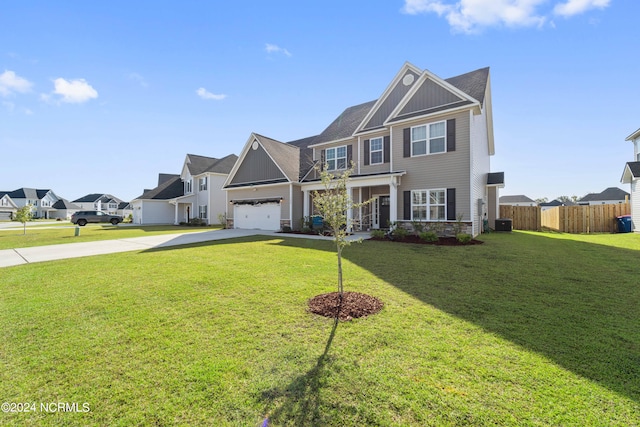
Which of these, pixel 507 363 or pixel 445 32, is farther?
pixel 445 32

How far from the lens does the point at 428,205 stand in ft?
42.5

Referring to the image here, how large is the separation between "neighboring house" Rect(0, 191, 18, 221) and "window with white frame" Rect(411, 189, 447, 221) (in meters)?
72.5

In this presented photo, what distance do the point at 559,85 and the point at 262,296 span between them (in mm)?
15302

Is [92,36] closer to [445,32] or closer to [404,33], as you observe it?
[404,33]

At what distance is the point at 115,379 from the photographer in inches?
97.8

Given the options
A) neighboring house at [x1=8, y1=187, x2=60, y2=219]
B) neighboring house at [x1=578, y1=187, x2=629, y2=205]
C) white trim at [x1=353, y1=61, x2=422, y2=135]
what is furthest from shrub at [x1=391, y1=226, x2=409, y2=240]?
neighboring house at [x1=8, y1=187, x2=60, y2=219]

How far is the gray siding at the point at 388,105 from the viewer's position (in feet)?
49.7

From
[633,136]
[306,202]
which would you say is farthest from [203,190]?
[633,136]

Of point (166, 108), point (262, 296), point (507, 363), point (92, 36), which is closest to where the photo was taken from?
point (507, 363)

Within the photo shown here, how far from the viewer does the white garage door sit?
1848cm

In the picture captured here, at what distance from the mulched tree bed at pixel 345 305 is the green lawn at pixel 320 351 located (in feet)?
0.73

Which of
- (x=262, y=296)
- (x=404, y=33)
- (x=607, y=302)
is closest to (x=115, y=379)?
(x=262, y=296)

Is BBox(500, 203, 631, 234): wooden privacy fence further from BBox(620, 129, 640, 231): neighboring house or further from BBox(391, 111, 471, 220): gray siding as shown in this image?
BBox(391, 111, 471, 220): gray siding

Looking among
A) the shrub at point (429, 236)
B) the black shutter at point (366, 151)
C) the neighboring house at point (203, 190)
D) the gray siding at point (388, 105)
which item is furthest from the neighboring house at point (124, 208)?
the shrub at point (429, 236)
